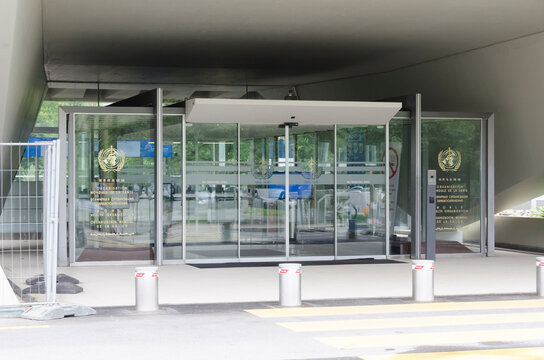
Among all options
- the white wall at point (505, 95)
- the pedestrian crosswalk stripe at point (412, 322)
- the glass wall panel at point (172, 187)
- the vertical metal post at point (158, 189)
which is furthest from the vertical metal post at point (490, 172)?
the pedestrian crosswalk stripe at point (412, 322)

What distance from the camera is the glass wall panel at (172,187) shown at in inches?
637

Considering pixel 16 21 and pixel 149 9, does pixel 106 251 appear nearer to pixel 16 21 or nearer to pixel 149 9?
pixel 149 9

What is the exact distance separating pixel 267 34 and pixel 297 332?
9505 millimetres

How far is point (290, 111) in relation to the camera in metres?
16.2

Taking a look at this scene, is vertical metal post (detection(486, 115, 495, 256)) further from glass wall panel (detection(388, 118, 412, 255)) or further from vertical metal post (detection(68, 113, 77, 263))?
vertical metal post (detection(68, 113, 77, 263))

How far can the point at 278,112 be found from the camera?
16172 mm

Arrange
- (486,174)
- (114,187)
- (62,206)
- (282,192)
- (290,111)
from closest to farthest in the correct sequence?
(62,206) → (114,187) → (290,111) → (282,192) → (486,174)

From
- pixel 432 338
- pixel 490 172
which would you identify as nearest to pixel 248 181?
pixel 490 172

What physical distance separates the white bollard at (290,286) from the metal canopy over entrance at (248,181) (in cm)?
587

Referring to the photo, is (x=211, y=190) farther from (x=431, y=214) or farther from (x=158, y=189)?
(x=431, y=214)

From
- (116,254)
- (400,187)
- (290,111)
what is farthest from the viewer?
(400,187)

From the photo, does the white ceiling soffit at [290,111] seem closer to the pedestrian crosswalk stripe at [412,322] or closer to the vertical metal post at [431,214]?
the vertical metal post at [431,214]

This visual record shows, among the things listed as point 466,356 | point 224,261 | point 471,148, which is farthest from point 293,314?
point 471,148

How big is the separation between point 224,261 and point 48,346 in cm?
883
